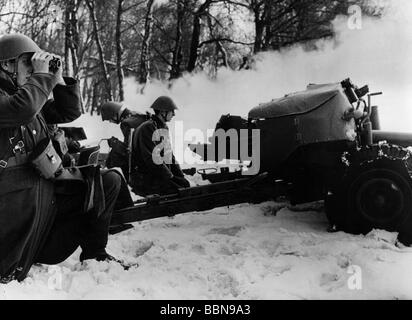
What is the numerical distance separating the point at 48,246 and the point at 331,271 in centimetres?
176

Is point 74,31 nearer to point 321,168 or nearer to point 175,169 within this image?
point 175,169

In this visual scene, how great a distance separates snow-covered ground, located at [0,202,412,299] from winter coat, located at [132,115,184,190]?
84cm

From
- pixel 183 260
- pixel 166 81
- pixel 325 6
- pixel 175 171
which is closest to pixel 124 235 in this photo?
pixel 183 260

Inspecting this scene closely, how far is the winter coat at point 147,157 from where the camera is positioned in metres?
5.19

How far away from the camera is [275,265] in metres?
3.43

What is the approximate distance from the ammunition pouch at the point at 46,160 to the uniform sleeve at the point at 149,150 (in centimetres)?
234

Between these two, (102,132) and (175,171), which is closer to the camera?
(175,171)

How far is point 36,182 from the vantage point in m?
2.72

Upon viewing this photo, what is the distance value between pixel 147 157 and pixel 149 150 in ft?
0.25

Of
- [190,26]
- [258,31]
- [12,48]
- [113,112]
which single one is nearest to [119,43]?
[190,26]

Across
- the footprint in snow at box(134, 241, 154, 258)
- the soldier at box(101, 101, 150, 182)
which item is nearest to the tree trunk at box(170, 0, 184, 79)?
the soldier at box(101, 101, 150, 182)

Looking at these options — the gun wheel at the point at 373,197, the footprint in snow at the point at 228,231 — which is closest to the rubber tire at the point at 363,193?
the gun wheel at the point at 373,197

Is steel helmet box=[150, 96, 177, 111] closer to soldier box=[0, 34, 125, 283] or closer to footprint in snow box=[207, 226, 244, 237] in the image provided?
footprint in snow box=[207, 226, 244, 237]

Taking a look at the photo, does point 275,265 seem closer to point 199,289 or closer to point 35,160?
point 199,289
